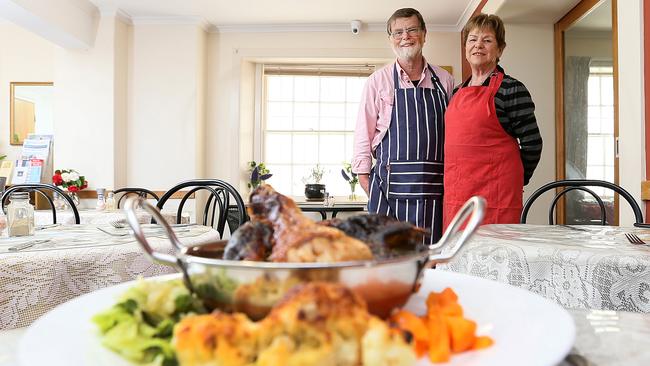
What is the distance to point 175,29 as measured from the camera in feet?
16.6

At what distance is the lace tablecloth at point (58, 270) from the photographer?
96cm

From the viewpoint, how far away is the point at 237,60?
17.6 ft

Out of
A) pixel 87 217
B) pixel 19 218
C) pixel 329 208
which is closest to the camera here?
pixel 19 218

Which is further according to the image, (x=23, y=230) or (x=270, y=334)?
(x=23, y=230)

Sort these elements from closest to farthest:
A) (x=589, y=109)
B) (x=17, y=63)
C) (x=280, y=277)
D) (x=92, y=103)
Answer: (x=280, y=277)
(x=589, y=109)
(x=92, y=103)
(x=17, y=63)

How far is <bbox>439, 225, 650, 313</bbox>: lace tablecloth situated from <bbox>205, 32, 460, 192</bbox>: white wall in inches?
174

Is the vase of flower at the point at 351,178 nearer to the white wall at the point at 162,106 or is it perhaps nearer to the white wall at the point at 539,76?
the white wall at the point at 162,106

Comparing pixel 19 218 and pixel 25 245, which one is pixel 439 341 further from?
pixel 19 218

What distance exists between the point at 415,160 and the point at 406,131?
0.14 meters

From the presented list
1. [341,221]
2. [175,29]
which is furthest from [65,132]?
[341,221]

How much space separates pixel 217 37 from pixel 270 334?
18.0ft

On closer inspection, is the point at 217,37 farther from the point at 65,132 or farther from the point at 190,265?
the point at 190,265

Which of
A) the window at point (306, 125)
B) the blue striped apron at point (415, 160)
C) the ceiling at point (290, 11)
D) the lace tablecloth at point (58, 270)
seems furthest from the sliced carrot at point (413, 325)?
the window at point (306, 125)

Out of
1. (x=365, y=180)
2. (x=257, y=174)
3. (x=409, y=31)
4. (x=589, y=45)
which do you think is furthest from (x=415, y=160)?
(x=257, y=174)
